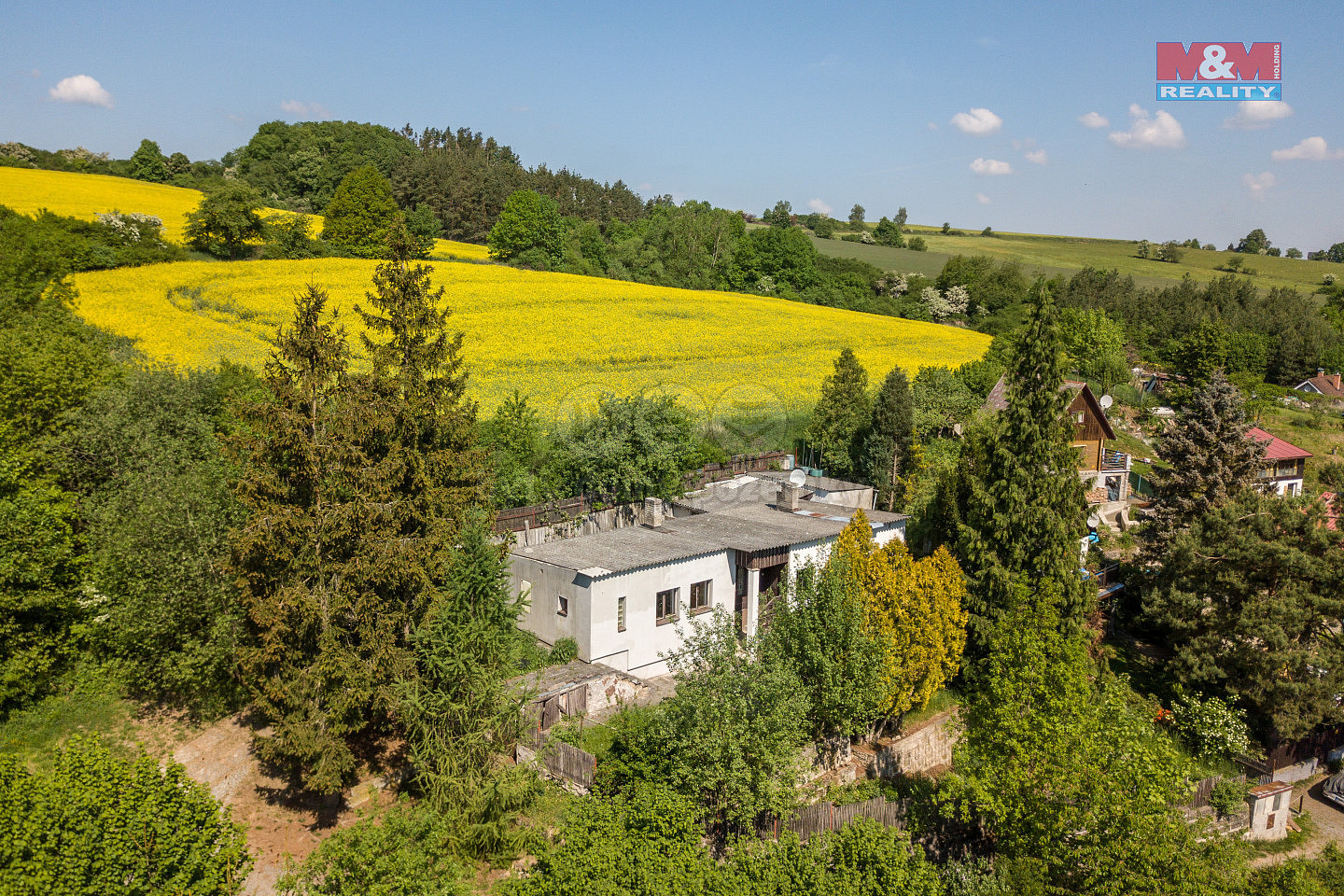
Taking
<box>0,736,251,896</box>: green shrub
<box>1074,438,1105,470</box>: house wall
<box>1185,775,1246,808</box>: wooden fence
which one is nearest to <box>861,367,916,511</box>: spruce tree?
<box>1074,438,1105,470</box>: house wall

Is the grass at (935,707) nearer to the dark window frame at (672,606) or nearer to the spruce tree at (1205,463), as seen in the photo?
the dark window frame at (672,606)

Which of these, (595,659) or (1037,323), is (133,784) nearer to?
(595,659)

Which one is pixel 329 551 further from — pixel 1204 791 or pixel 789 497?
pixel 1204 791

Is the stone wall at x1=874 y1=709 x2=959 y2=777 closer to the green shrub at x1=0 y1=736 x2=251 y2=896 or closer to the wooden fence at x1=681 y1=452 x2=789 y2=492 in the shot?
the wooden fence at x1=681 y1=452 x2=789 y2=492

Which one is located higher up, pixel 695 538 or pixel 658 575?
pixel 695 538

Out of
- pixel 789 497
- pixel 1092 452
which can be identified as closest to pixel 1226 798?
pixel 789 497
